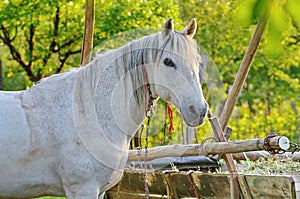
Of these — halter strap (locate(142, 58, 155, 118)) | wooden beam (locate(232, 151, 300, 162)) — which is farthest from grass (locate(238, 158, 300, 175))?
halter strap (locate(142, 58, 155, 118))

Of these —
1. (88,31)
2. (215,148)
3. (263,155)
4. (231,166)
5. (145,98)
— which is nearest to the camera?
(145,98)

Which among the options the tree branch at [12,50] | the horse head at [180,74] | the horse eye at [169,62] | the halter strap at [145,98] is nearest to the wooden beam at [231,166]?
the horse head at [180,74]

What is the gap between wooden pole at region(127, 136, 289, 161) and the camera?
3.31 metres

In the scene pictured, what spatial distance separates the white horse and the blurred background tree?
49 centimetres

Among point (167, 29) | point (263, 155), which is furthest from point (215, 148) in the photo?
point (167, 29)

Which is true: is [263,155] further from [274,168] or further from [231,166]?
[231,166]

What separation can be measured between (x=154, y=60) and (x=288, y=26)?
1.18m

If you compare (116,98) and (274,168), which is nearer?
(116,98)

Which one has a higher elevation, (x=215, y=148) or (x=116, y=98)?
(x=116, y=98)

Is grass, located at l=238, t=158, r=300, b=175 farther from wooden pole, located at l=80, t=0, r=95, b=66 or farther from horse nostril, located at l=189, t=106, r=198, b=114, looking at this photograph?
wooden pole, located at l=80, t=0, r=95, b=66

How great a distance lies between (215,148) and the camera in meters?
→ 3.90

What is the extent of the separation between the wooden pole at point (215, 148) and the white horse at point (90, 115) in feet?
1.33

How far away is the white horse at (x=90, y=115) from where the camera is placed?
3.03 meters

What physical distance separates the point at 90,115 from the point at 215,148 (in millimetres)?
1129
